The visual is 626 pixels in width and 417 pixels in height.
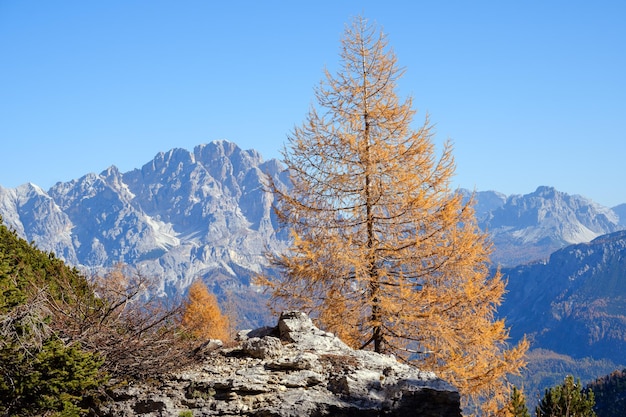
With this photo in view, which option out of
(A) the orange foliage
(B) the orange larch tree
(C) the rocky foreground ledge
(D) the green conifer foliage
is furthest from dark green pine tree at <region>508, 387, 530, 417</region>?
(A) the orange foliage

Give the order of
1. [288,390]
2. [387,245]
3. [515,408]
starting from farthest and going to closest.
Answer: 1. [515,408]
2. [387,245]
3. [288,390]

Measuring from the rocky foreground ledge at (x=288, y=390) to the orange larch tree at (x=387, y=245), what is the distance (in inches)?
133

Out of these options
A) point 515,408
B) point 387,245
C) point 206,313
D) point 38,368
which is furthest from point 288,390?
point 206,313

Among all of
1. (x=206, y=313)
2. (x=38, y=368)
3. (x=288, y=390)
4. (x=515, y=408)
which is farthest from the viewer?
(x=206, y=313)

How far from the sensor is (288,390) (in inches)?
306

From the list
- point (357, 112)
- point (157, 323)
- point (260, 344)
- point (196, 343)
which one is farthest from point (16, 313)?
point (357, 112)

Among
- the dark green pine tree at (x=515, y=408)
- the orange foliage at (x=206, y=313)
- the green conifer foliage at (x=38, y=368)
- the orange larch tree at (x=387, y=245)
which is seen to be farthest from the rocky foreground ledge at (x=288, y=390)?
the orange foliage at (x=206, y=313)

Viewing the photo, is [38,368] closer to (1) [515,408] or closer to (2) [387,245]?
(2) [387,245]

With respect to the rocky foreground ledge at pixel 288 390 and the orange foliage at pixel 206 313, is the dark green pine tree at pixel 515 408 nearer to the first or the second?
the rocky foreground ledge at pixel 288 390

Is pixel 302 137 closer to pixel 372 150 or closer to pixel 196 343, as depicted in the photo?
pixel 372 150

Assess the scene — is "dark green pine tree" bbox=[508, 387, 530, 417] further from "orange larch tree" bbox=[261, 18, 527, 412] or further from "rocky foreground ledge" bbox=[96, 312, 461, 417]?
"rocky foreground ledge" bbox=[96, 312, 461, 417]

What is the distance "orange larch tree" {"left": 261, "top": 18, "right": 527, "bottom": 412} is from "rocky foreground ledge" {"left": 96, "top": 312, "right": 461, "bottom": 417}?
338cm

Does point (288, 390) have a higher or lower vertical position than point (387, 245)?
lower

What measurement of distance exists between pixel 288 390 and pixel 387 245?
523 cm
